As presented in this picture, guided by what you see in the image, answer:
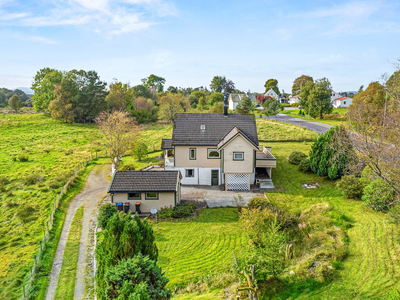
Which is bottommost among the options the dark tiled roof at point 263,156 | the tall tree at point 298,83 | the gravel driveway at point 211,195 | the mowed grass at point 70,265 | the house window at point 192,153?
the mowed grass at point 70,265

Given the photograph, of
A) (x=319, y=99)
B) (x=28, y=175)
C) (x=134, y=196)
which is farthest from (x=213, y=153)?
(x=319, y=99)

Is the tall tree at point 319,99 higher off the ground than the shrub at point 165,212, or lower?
higher

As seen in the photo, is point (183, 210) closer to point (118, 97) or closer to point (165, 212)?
point (165, 212)

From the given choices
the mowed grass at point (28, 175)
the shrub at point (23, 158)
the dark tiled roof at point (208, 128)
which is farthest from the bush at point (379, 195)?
the shrub at point (23, 158)

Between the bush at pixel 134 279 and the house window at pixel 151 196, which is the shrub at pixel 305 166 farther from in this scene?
the bush at pixel 134 279

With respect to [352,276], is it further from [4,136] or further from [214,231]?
[4,136]

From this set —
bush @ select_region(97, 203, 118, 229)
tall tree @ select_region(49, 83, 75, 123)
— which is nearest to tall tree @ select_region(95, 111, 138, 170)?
bush @ select_region(97, 203, 118, 229)

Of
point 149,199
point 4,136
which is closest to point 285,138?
point 149,199
